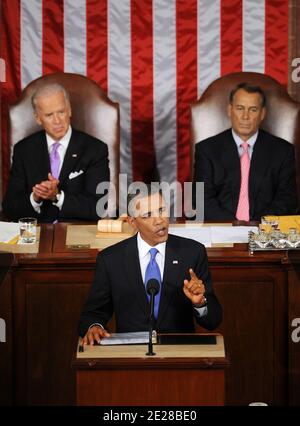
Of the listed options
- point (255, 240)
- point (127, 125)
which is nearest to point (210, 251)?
point (255, 240)

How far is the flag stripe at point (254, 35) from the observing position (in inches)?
270

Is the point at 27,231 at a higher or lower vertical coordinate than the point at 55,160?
lower

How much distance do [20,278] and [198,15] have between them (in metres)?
2.81

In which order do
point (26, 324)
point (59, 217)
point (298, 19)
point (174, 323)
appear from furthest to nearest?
point (298, 19) → point (59, 217) → point (26, 324) → point (174, 323)

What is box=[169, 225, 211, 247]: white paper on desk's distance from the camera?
16.9 feet

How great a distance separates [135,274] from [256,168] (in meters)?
2.20

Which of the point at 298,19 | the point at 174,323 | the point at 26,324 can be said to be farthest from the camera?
the point at 298,19

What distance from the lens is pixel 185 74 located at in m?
6.94

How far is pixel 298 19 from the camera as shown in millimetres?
6859

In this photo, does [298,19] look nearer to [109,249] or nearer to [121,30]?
[121,30]

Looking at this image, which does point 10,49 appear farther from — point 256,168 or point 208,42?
A: point 256,168

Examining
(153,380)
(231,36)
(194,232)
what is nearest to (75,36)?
(231,36)

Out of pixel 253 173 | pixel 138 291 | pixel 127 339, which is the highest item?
pixel 253 173

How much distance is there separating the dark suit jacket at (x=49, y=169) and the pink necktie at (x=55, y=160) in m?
0.03
